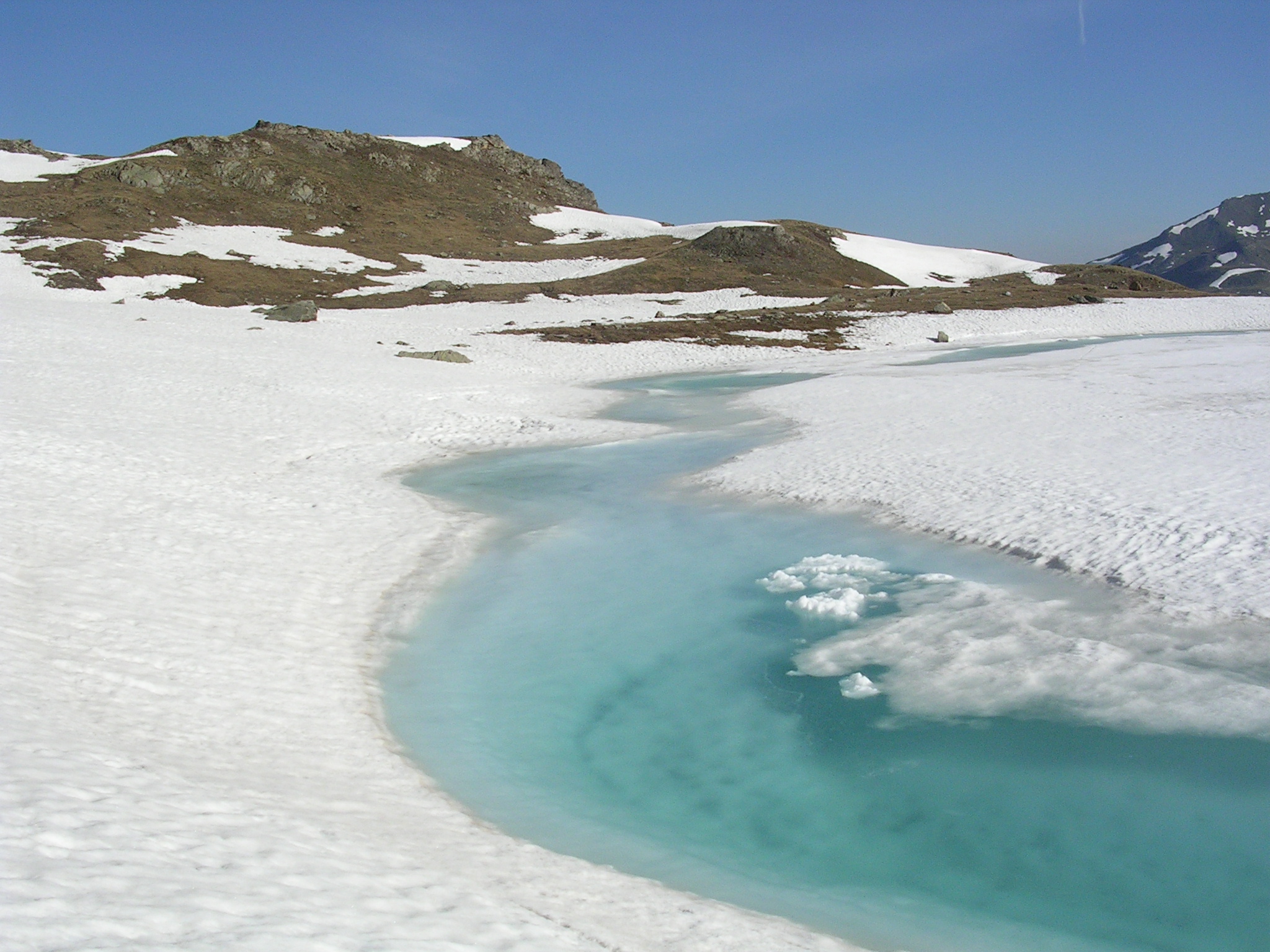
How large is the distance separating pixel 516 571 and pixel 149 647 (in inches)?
174

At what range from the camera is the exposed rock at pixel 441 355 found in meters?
30.4

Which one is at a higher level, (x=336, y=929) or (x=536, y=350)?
(x=536, y=350)

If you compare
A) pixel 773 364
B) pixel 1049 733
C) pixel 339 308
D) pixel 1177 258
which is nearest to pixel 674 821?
pixel 1049 733

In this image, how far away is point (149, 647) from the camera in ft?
26.0

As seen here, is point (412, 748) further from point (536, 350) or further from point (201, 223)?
point (201, 223)

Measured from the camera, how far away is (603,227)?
7744 cm

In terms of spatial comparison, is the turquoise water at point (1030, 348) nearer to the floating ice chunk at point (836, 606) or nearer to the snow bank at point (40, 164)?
the floating ice chunk at point (836, 606)

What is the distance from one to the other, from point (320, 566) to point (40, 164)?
235ft

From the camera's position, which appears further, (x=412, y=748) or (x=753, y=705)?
(x=753, y=705)

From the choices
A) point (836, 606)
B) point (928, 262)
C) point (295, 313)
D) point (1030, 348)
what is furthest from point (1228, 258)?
point (836, 606)

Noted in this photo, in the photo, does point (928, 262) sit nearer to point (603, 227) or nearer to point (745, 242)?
point (745, 242)

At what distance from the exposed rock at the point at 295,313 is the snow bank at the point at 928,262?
44.1m

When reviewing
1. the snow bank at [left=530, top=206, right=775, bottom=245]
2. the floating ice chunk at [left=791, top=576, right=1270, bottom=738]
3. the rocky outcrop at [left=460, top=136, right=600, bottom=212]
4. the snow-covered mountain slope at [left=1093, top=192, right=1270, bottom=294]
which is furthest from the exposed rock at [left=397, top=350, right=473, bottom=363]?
the snow-covered mountain slope at [left=1093, top=192, right=1270, bottom=294]

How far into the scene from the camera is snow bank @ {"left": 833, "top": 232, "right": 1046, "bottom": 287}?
67.0 m
